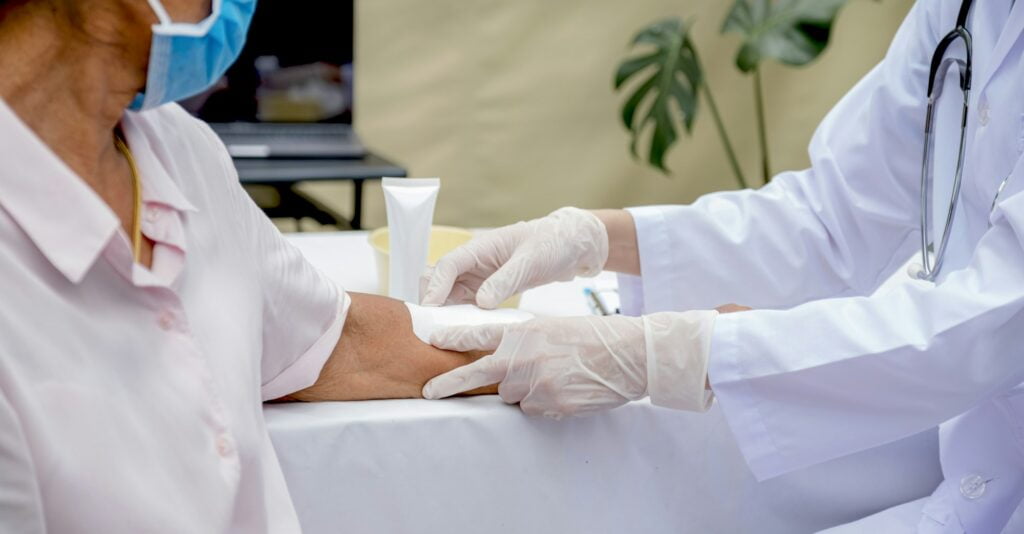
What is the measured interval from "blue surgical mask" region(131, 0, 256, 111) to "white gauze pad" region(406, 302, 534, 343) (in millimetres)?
510

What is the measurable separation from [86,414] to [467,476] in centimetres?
54

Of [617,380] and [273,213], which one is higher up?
[617,380]

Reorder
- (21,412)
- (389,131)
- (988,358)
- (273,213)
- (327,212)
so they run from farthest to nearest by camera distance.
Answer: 1. (389,131)
2. (273,213)
3. (327,212)
4. (988,358)
5. (21,412)

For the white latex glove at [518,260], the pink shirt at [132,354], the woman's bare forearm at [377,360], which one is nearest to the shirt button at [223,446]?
Answer: the pink shirt at [132,354]

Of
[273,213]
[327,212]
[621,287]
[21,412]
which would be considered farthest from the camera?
[273,213]

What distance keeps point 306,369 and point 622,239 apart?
59cm

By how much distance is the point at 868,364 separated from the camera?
44.2 inches

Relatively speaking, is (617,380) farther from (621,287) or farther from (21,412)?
(21,412)

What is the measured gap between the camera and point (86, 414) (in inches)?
27.6

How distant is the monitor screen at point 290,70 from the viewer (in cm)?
259

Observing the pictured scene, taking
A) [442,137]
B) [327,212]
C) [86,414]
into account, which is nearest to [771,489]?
[86,414]

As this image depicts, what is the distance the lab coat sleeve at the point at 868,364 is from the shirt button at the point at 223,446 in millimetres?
584

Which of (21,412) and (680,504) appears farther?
(680,504)

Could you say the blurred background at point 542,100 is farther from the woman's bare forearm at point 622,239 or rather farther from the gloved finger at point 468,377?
the gloved finger at point 468,377
